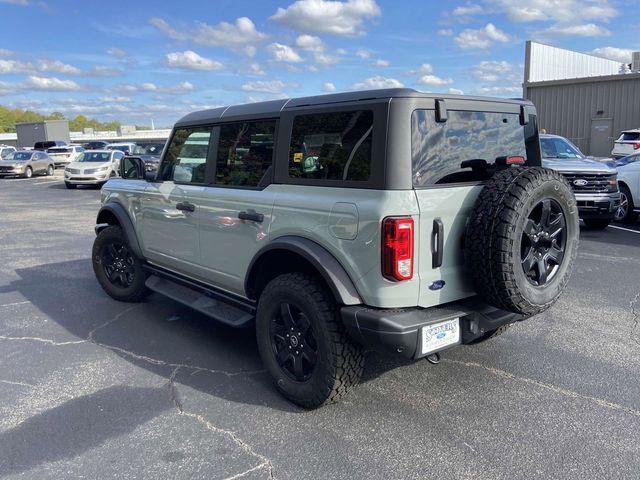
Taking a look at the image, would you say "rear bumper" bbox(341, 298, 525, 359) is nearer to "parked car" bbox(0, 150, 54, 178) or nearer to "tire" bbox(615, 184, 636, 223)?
"tire" bbox(615, 184, 636, 223)

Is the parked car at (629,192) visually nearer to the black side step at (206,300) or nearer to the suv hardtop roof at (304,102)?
the suv hardtop roof at (304,102)

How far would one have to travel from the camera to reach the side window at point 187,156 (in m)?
4.50

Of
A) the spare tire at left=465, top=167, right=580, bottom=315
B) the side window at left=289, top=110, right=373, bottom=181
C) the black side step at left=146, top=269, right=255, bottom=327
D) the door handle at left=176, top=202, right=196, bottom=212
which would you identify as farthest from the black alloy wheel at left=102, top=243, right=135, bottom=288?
the spare tire at left=465, top=167, right=580, bottom=315

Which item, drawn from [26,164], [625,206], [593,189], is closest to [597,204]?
[593,189]

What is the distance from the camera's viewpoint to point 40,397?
146 inches

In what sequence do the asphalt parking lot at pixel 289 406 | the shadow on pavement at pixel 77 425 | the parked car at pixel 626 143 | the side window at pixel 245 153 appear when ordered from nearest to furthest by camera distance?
the asphalt parking lot at pixel 289 406 → the shadow on pavement at pixel 77 425 → the side window at pixel 245 153 → the parked car at pixel 626 143

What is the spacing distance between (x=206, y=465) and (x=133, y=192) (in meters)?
3.14

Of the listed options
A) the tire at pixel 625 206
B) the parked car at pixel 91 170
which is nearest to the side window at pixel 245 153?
the tire at pixel 625 206

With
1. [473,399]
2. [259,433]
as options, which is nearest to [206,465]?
[259,433]

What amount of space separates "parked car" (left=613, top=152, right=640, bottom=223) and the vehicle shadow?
8740 mm

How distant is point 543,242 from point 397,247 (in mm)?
1053

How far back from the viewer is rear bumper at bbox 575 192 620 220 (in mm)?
9570

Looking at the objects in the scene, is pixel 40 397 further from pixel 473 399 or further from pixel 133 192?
pixel 473 399

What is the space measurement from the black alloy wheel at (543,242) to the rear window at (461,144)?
44 centimetres
